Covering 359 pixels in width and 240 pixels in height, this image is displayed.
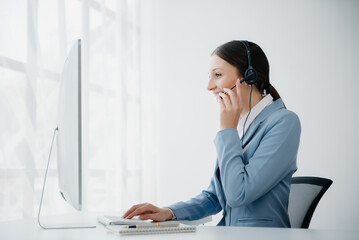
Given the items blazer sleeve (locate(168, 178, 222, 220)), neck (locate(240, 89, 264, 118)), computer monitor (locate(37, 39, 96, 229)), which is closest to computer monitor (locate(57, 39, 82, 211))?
computer monitor (locate(37, 39, 96, 229))

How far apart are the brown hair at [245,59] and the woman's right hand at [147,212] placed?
2.01ft

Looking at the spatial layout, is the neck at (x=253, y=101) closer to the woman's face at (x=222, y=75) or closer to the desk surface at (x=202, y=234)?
the woman's face at (x=222, y=75)

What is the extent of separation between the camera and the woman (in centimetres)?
120

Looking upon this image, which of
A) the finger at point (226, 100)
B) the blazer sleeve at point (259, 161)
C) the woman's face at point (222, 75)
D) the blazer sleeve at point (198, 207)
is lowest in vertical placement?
the blazer sleeve at point (198, 207)

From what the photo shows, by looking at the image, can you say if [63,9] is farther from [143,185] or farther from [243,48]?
[143,185]

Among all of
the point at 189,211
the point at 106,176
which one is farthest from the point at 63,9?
the point at 189,211

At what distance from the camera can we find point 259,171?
1188 mm

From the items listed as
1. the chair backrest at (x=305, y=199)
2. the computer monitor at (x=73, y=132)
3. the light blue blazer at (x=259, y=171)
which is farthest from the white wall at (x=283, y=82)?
the computer monitor at (x=73, y=132)

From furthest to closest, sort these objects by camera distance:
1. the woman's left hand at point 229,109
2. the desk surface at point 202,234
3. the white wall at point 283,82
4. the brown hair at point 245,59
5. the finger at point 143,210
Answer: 1. the white wall at point 283,82
2. the brown hair at point 245,59
3. the woman's left hand at point 229,109
4. the finger at point 143,210
5. the desk surface at point 202,234

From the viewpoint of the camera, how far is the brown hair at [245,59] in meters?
1.45

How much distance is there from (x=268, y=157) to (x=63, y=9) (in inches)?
71.3

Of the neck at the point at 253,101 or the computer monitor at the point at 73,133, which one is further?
the neck at the point at 253,101

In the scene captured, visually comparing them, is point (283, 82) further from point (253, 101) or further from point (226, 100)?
point (226, 100)

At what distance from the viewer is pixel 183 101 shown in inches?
144
